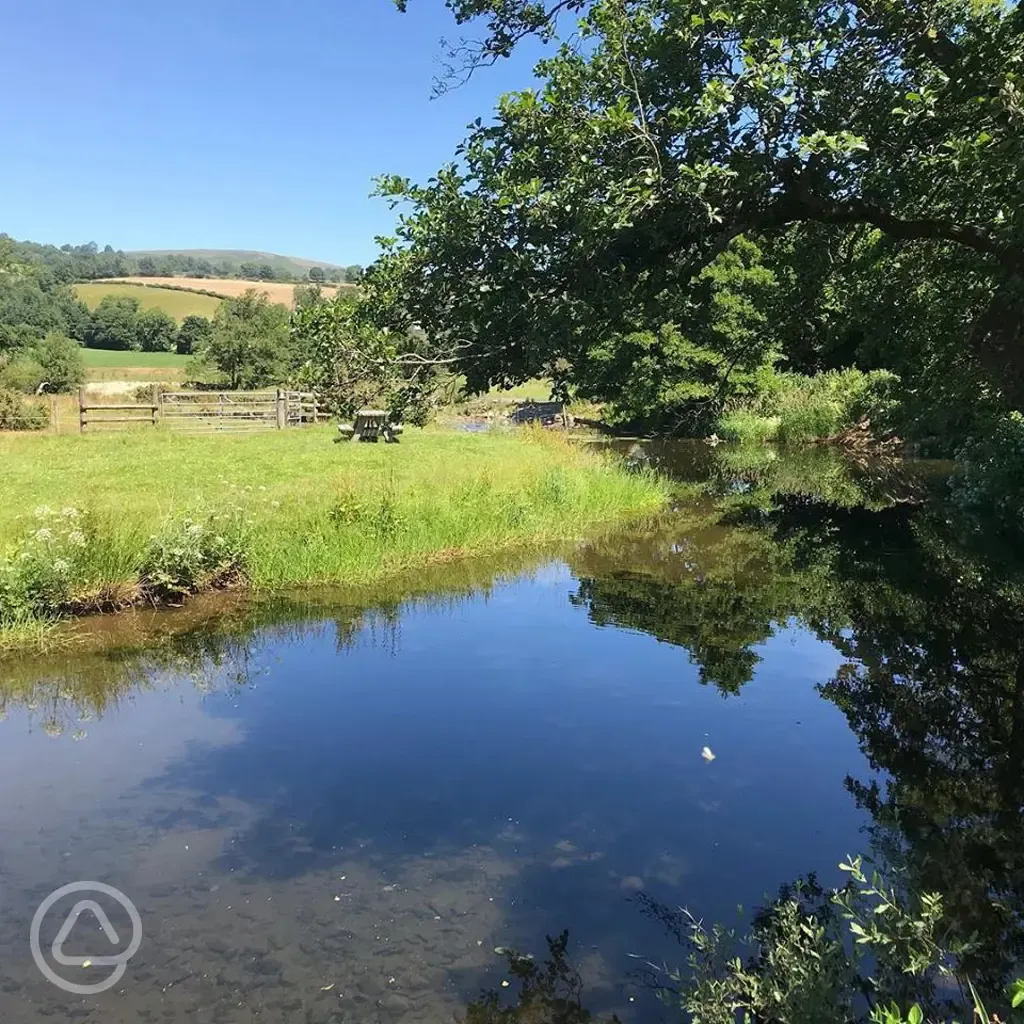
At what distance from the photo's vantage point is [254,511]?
534 inches

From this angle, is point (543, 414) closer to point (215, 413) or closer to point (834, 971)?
point (215, 413)

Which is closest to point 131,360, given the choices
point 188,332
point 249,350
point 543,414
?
point 188,332

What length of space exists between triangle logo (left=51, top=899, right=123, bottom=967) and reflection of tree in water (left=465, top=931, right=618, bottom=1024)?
2083 millimetres

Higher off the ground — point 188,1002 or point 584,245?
point 584,245

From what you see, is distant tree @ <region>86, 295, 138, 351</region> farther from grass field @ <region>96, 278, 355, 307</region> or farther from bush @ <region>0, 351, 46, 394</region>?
bush @ <region>0, 351, 46, 394</region>

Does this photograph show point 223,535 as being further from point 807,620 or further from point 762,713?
point 807,620

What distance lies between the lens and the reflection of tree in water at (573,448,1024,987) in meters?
5.54

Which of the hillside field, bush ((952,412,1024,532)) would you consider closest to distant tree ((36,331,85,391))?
the hillside field

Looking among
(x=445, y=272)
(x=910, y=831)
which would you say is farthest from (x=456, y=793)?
(x=445, y=272)

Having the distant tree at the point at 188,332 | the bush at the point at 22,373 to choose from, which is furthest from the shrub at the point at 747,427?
the distant tree at the point at 188,332

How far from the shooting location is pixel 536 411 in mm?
47688

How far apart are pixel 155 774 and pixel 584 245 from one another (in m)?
5.39

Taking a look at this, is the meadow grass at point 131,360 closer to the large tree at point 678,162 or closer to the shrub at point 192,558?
the shrub at point 192,558

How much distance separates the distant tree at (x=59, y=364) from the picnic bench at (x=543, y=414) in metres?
25.3
